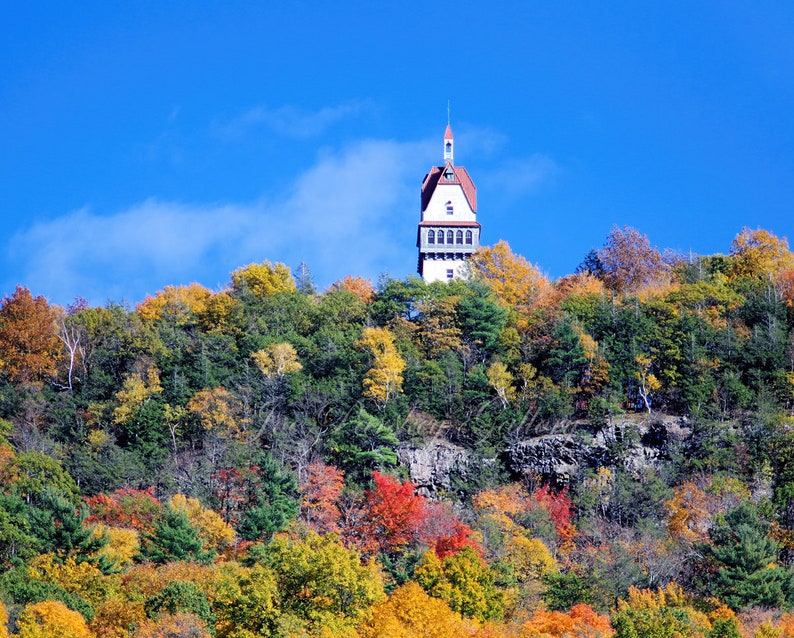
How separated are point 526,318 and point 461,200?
1714 cm

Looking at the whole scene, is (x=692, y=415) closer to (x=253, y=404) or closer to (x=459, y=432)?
(x=459, y=432)

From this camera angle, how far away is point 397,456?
67750 millimetres

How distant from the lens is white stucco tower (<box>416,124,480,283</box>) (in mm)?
89500

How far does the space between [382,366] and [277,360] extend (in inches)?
216

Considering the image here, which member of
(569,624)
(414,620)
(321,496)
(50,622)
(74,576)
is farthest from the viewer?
(321,496)

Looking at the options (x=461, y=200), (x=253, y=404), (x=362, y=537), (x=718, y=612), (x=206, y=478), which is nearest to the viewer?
(x=718, y=612)

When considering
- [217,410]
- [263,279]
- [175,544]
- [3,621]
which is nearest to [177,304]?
[263,279]

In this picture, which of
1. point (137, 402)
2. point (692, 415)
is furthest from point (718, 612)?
point (137, 402)

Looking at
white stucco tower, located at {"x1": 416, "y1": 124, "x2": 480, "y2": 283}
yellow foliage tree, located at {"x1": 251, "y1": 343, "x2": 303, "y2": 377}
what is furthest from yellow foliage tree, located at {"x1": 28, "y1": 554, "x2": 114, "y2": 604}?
white stucco tower, located at {"x1": 416, "y1": 124, "x2": 480, "y2": 283}

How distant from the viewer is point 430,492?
67062 mm

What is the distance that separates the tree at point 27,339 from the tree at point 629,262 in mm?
31534

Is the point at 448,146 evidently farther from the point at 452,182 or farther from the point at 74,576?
the point at 74,576

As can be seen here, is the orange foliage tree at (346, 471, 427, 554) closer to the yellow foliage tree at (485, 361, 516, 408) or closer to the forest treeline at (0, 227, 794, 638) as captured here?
the forest treeline at (0, 227, 794, 638)

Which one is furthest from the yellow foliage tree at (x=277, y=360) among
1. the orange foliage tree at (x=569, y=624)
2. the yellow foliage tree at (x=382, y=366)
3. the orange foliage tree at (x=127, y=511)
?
the orange foliage tree at (x=569, y=624)
